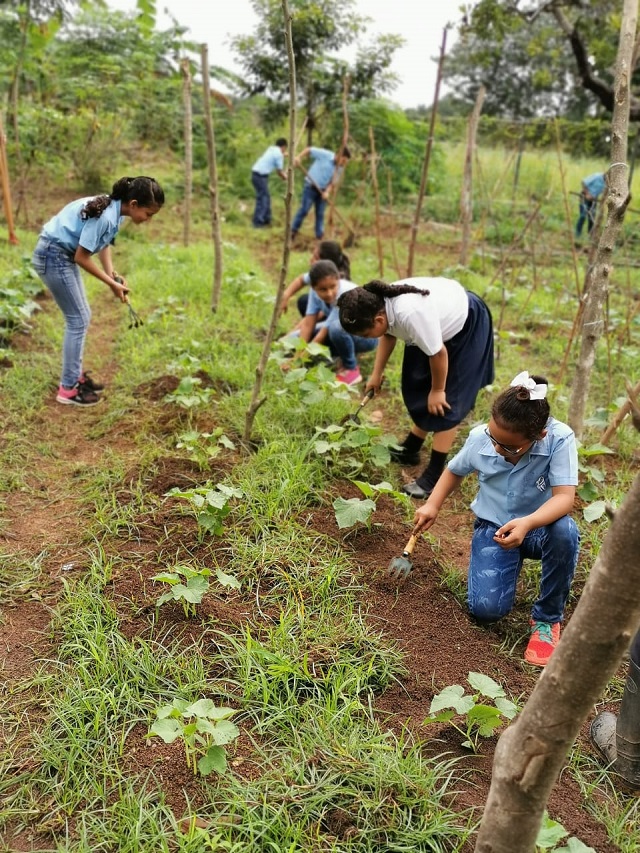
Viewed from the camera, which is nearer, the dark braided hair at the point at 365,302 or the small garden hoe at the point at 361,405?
the dark braided hair at the point at 365,302

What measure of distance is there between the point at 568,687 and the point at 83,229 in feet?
10.5

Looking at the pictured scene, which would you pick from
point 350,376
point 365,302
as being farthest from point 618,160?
point 350,376

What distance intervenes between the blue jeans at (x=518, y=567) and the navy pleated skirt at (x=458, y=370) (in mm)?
878

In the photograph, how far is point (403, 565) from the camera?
8.20ft

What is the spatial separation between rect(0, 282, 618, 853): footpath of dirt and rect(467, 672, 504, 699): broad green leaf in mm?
177

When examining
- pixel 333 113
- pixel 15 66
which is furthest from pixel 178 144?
pixel 15 66

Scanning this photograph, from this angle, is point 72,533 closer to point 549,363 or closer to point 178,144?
Result: point 549,363

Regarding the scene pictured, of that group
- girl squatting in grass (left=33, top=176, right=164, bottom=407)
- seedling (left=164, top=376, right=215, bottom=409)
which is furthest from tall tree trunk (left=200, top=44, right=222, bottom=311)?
seedling (left=164, top=376, right=215, bottom=409)

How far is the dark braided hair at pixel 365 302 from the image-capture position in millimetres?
2857

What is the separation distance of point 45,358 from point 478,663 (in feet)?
11.2

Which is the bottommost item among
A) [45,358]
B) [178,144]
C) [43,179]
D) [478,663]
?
[478,663]

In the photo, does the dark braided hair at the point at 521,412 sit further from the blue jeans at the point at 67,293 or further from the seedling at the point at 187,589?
the blue jeans at the point at 67,293

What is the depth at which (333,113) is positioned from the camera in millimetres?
10500

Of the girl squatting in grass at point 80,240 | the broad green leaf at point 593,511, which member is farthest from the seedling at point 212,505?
the girl squatting in grass at point 80,240
